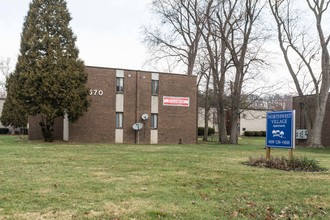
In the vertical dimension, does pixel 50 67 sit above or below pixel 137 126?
above

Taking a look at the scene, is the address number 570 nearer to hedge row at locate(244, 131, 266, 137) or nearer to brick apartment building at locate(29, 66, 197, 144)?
brick apartment building at locate(29, 66, 197, 144)

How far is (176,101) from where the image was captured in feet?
106

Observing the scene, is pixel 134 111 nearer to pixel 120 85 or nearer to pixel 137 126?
pixel 137 126

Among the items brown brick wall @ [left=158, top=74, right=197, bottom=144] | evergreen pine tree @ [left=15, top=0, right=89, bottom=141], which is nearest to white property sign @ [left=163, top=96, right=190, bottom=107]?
brown brick wall @ [left=158, top=74, right=197, bottom=144]

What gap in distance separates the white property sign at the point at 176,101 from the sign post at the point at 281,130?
58.6ft

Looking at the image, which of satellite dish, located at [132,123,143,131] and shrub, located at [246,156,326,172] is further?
satellite dish, located at [132,123,143,131]

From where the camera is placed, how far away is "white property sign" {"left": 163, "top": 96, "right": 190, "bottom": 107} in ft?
105

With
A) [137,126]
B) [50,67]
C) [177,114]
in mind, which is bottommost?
[137,126]

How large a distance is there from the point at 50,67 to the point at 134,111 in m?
7.75

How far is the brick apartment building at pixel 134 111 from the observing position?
97.1 feet

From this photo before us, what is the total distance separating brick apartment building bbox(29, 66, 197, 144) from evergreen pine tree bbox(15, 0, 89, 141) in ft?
8.63

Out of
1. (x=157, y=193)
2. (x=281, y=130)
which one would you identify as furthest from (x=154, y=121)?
(x=157, y=193)

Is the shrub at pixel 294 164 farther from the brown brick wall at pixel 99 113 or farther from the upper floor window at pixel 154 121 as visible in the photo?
the upper floor window at pixel 154 121

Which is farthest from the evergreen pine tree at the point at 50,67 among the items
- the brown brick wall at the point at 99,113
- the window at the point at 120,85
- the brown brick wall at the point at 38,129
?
the brown brick wall at the point at 38,129
